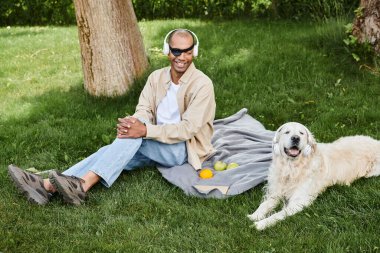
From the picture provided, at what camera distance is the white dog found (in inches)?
178

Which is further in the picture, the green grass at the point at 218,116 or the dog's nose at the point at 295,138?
the dog's nose at the point at 295,138

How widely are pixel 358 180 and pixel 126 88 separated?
11.8 feet

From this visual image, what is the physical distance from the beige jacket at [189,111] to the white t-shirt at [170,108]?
0.04 m

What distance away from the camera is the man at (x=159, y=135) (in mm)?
4754

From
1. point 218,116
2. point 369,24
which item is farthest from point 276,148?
point 369,24

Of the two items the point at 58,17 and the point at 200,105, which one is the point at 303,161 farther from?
the point at 58,17

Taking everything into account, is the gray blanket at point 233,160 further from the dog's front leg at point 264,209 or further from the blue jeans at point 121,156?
the dog's front leg at point 264,209

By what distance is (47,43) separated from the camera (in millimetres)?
11117

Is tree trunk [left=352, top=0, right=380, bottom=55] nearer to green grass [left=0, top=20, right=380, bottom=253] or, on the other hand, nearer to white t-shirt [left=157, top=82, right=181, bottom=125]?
green grass [left=0, top=20, right=380, bottom=253]

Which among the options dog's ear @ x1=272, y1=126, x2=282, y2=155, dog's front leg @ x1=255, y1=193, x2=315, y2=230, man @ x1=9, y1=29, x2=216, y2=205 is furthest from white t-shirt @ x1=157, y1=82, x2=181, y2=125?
dog's front leg @ x1=255, y1=193, x2=315, y2=230

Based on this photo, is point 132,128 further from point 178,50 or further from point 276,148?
point 276,148

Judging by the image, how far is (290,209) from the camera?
448 cm

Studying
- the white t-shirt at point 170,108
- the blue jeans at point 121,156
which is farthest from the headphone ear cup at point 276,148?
the white t-shirt at point 170,108

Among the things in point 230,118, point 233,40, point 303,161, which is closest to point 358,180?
point 303,161
